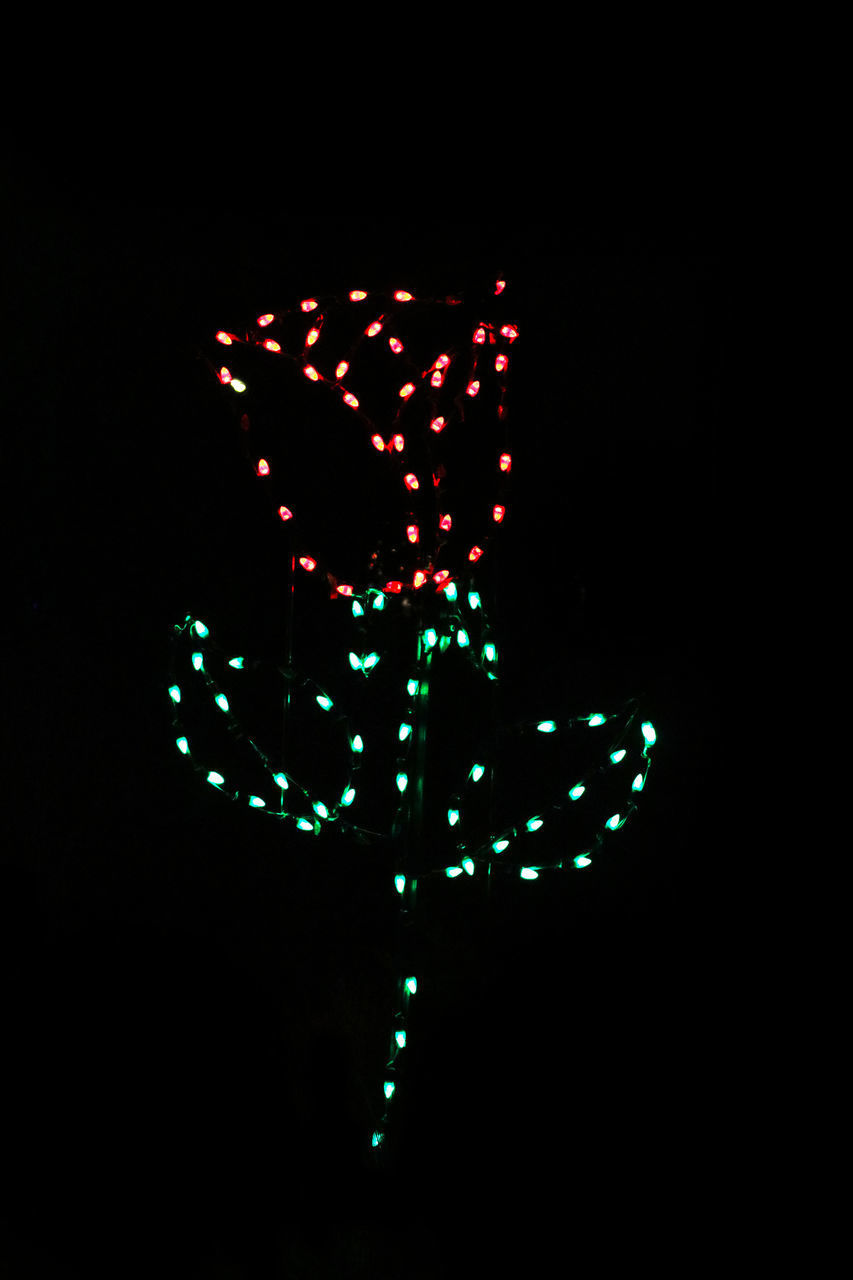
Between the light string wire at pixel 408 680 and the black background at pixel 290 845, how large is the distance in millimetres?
69

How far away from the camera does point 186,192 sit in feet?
7.36

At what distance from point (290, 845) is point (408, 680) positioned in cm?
48

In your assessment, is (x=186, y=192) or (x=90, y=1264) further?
(x=186, y=192)

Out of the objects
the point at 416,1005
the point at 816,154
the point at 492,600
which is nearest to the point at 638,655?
the point at 492,600

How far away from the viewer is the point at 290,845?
225cm

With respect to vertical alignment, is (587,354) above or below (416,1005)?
above

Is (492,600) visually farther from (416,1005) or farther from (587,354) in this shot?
(416,1005)

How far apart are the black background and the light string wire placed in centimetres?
7

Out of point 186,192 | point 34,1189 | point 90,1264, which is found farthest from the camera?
point 186,192

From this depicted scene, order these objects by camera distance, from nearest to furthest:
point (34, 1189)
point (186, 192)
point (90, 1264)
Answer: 1. point (90, 1264)
2. point (34, 1189)
3. point (186, 192)

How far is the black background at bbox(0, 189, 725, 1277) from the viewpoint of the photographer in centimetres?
211

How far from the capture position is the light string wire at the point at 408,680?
2.03 m

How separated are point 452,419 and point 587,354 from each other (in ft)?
1.10

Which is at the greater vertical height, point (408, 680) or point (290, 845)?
point (408, 680)
